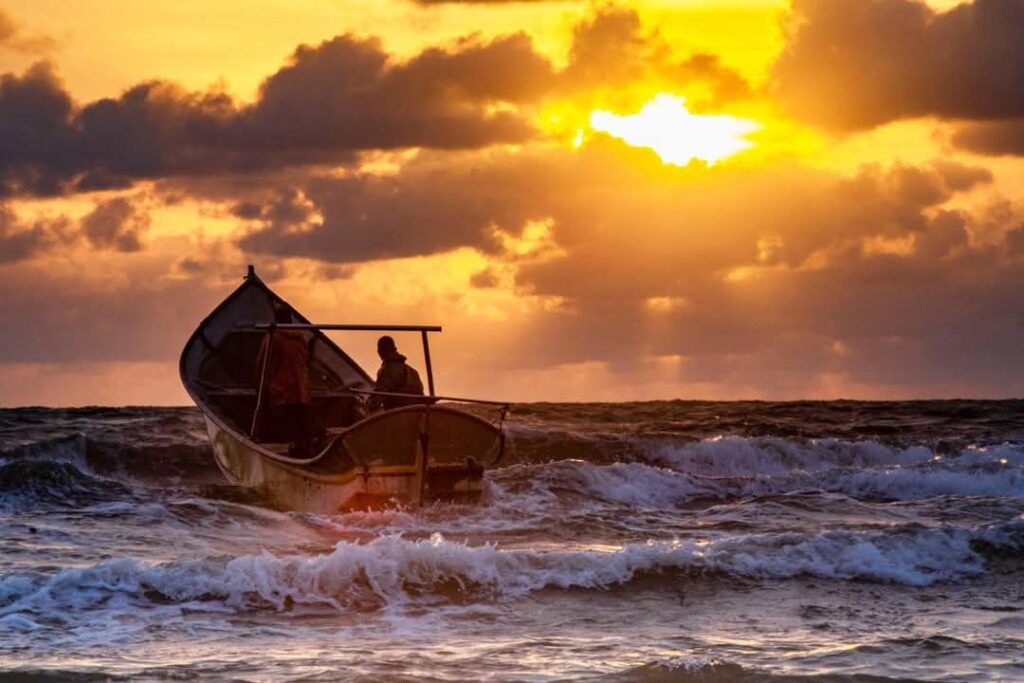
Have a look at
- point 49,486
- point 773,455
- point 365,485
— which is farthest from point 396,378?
point 773,455

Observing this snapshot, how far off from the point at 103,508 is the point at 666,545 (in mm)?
8202

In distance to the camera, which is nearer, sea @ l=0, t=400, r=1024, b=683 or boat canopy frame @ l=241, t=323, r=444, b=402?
sea @ l=0, t=400, r=1024, b=683

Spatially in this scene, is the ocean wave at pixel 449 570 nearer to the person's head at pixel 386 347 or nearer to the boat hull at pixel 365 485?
the boat hull at pixel 365 485

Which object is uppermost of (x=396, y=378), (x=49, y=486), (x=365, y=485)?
(x=396, y=378)

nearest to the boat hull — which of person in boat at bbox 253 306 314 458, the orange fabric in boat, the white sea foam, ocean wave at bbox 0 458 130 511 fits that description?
person in boat at bbox 253 306 314 458

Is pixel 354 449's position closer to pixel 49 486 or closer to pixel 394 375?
pixel 394 375

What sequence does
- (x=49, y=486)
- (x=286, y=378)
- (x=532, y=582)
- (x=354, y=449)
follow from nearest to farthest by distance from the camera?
(x=532, y=582) < (x=354, y=449) < (x=286, y=378) < (x=49, y=486)

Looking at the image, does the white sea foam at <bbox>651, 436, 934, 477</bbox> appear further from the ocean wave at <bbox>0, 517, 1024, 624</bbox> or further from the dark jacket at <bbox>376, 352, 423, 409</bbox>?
the ocean wave at <bbox>0, 517, 1024, 624</bbox>

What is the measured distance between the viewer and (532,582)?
13.6 meters

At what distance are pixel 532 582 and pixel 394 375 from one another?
5.67 meters

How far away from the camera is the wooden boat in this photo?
17.2 metres

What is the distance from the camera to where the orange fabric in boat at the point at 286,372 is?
19469mm

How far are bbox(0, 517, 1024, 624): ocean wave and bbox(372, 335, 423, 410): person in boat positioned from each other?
466cm

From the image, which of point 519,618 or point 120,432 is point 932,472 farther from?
point 120,432
